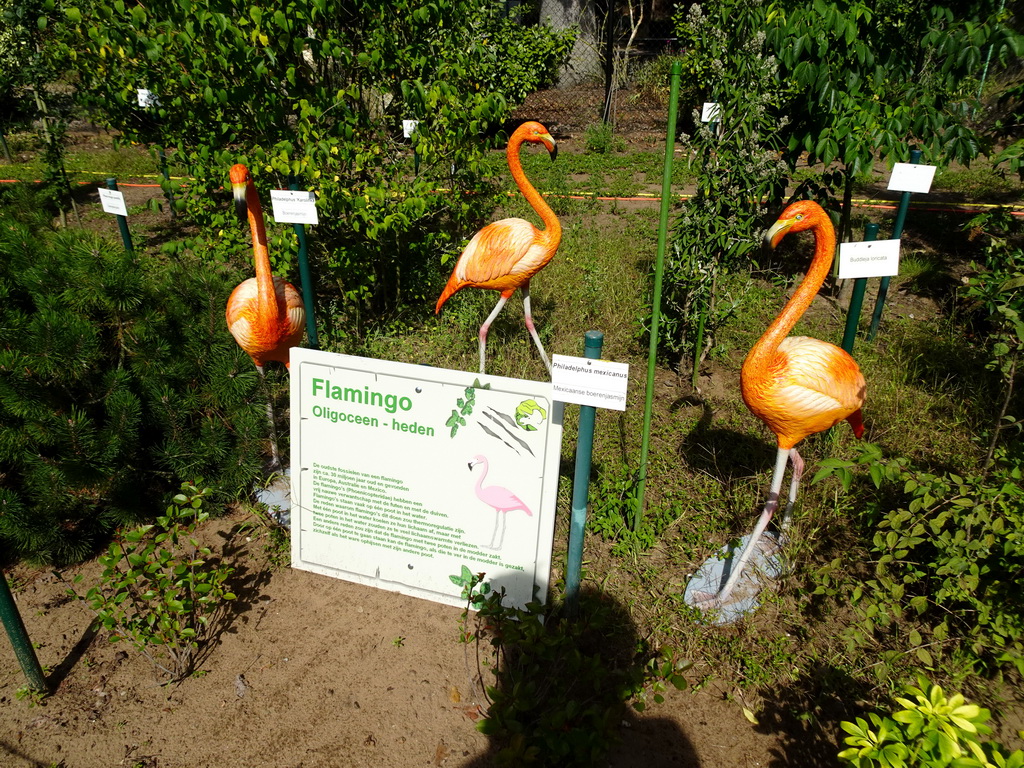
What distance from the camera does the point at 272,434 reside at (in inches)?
126

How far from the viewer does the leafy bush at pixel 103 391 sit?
2.41 m

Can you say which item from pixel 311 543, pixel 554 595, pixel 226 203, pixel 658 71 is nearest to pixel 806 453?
pixel 554 595

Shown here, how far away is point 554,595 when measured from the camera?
2.65 metres

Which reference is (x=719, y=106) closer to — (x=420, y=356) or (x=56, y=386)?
(x=420, y=356)

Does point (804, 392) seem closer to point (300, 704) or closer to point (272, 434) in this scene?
point (300, 704)

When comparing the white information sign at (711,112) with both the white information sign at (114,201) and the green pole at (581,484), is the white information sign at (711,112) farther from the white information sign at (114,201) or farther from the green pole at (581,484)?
the white information sign at (114,201)

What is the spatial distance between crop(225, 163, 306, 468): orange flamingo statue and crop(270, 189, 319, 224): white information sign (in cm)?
14

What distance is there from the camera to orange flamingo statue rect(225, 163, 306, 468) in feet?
9.61

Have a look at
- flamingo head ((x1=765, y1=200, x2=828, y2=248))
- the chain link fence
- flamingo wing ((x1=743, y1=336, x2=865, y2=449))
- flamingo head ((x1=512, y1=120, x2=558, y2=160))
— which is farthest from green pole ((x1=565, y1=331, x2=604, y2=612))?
the chain link fence

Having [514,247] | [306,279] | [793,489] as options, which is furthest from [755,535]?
[306,279]

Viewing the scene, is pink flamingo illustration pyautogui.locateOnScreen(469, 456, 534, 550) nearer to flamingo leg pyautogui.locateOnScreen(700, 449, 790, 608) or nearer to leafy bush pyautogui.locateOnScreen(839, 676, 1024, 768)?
flamingo leg pyautogui.locateOnScreen(700, 449, 790, 608)

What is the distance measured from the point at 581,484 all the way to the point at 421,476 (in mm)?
712

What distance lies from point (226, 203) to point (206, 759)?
142 inches

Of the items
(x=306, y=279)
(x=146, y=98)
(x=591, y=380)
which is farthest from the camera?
(x=146, y=98)
